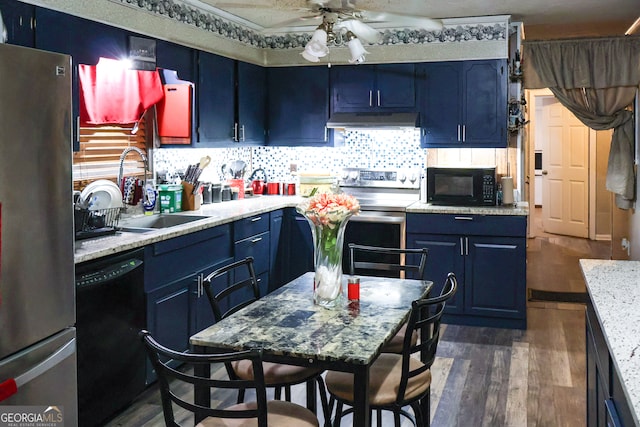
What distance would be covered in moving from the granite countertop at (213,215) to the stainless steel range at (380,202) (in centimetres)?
20

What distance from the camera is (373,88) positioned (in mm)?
5438

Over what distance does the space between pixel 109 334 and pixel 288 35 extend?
349 cm

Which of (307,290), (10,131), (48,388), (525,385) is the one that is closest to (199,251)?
(307,290)

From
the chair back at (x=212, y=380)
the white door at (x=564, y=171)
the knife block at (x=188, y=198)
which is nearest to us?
the chair back at (x=212, y=380)

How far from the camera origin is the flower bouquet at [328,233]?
97.1 inches

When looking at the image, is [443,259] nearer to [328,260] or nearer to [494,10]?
[494,10]

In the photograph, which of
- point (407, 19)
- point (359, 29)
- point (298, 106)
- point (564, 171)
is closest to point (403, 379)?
point (407, 19)

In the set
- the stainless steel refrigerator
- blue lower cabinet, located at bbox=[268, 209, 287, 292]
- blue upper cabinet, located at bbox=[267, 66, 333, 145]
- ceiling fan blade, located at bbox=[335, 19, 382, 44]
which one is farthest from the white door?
the stainless steel refrigerator

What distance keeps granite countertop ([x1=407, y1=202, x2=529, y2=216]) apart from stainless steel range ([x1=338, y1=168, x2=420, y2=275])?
15cm

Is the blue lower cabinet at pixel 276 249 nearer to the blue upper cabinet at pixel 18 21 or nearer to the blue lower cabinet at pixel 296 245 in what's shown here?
the blue lower cabinet at pixel 296 245

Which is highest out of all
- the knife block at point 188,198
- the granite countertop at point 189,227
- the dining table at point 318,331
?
the knife block at point 188,198

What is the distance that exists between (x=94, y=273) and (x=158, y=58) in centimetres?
177

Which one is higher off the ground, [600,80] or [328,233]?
[600,80]

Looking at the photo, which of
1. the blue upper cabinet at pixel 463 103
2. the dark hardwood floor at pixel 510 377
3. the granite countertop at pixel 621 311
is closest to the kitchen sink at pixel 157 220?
the dark hardwood floor at pixel 510 377
